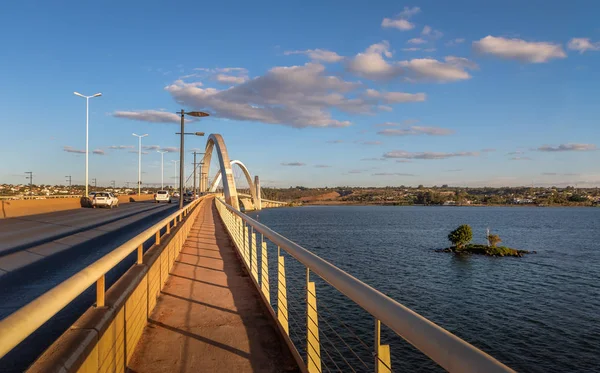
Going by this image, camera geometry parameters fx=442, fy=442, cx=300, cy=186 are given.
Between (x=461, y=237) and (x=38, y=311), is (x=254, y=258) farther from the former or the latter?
(x=461, y=237)

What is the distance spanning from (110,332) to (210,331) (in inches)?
68.4

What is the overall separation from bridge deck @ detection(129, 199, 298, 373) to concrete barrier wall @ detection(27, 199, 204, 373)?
0.20 m

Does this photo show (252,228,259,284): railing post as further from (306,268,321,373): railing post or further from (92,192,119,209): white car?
(92,192,119,209): white car

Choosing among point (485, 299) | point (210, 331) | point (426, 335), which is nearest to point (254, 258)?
point (210, 331)

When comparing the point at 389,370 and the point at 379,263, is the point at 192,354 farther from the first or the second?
the point at 379,263

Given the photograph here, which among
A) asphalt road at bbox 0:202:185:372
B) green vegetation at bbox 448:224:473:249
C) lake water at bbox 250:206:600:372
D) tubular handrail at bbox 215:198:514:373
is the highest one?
tubular handrail at bbox 215:198:514:373

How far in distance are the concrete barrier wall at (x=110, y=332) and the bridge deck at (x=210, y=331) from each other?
0.20 meters

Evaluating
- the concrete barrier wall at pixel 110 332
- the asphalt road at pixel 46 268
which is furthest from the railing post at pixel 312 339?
the asphalt road at pixel 46 268

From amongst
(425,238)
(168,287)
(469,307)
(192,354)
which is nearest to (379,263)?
(469,307)

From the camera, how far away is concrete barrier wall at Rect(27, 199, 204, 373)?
245cm

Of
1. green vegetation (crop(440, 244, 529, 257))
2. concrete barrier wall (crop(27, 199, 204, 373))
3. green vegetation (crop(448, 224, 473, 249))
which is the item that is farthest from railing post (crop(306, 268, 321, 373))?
green vegetation (crop(448, 224, 473, 249))

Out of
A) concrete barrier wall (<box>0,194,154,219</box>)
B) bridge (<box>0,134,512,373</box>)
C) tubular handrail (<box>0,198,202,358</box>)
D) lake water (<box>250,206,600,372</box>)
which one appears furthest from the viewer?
concrete barrier wall (<box>0,194,154,219</box>)

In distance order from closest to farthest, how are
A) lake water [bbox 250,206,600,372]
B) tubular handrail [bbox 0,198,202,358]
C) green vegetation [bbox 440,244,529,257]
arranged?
tubular handrail [bbox 0,198,202,358] → lake water [bbox 250,206,600,372] → green vegetation [bbox 440,244,529,257]

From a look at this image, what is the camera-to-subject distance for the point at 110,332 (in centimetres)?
332
